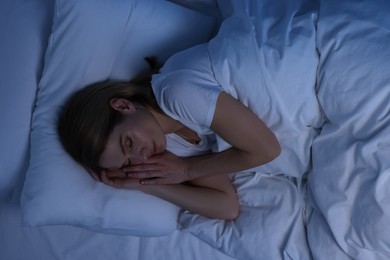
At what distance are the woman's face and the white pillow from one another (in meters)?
0.12

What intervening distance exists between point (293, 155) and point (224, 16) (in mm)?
459

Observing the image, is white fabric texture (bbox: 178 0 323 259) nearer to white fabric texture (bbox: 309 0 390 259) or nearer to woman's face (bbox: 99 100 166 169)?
white fabric texture (bbox: 309 0 390 259)

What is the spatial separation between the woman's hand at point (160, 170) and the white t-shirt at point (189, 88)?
14 cm

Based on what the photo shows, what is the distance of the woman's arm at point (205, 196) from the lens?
1.03 metres

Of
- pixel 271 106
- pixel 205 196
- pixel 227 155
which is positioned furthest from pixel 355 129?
pixel 205 196

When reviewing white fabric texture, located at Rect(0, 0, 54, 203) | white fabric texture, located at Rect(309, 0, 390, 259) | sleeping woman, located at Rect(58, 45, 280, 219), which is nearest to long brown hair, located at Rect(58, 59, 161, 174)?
sleeping woman, located at Rect(58, 45, 280, 219)

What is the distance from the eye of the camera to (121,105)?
2.98 ft

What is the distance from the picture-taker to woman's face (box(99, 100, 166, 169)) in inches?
35.0

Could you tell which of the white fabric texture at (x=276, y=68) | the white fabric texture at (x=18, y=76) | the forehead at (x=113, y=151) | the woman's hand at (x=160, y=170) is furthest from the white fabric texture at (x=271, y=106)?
the white fabric texture at (x=18, y=76)

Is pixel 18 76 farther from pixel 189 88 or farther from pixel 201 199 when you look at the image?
pixel 201 199

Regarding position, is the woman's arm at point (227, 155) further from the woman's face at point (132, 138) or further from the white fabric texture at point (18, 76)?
the white fabric texture at point (18, 76)

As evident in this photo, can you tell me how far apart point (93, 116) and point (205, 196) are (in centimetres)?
39

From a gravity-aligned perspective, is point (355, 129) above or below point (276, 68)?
below

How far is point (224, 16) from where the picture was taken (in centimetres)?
111
